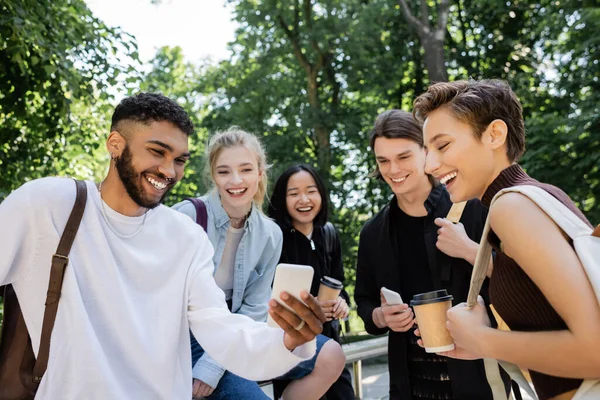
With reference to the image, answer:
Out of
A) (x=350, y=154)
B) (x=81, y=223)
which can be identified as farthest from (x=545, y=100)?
(x=81, y=223)

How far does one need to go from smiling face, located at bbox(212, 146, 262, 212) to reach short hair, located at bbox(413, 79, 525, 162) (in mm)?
1867

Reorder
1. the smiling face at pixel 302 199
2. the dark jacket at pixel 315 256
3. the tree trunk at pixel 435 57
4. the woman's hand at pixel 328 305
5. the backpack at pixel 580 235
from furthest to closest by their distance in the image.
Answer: the tree trunk at pixel 435 57, the smiling face at pixel 302 199, the dark jacket at pixel 315 256, the woman's hand at pixel 328 305, the backpack at pixel 580 235

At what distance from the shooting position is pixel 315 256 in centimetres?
440

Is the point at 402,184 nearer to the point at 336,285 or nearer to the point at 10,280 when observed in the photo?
the point at 336,285

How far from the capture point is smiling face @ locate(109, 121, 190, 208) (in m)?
2.71

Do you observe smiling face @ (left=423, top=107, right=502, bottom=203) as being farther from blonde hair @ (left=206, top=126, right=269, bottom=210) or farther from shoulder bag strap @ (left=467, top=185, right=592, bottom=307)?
blonde hair @ (left=206, top=126, right=269, bottom=210)

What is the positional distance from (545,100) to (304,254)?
1186 cm

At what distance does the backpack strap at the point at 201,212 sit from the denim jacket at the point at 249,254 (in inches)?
0.9

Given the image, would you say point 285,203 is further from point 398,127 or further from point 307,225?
point 398,127

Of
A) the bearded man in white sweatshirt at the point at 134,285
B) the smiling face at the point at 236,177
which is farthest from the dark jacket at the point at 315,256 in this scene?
the bearded man in white sweatshirt at the point at 134,285

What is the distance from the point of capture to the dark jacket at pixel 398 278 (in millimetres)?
3102

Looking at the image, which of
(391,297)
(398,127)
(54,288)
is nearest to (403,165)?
(398,127)

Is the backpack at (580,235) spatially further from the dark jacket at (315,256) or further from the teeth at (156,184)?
the dark jacket at (315,256)

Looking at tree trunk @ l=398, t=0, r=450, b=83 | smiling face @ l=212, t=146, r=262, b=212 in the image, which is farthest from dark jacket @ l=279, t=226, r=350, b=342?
tree trunk @ l=398, t=0, r=450, b=83
